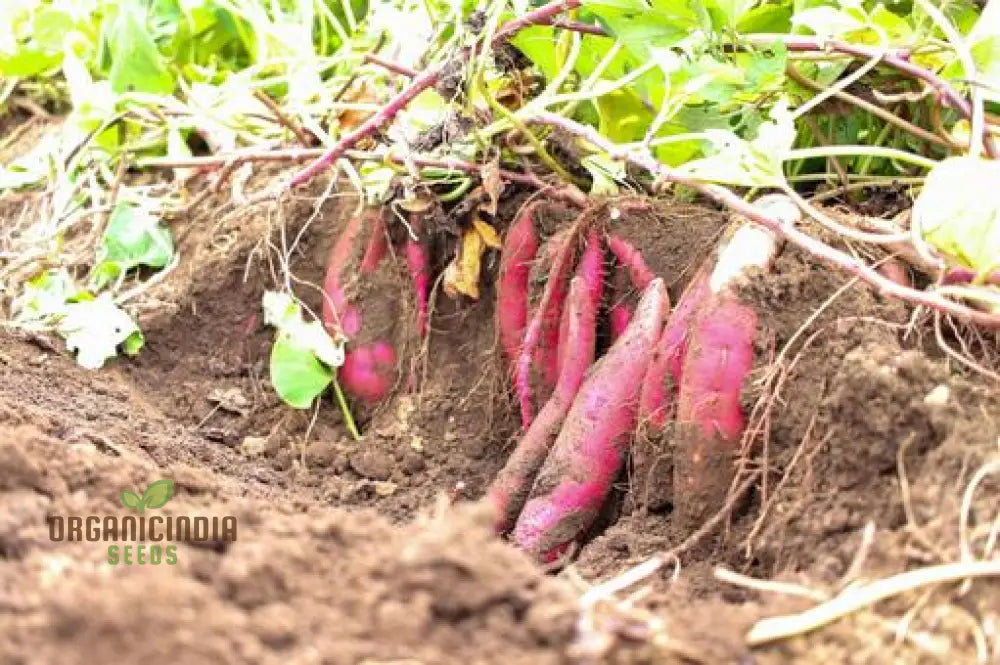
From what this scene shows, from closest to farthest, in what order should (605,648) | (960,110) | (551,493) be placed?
(605,648) → (960,110) → (551,493)

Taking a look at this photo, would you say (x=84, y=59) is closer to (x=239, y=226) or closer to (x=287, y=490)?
(x=239, y=226)

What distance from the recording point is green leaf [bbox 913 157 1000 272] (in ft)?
3.86

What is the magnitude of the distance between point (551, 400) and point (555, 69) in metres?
0.46

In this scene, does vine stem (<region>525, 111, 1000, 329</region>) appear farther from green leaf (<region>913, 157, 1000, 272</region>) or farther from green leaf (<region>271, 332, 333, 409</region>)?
green leaf (<region>271, 332, 333, 409</region>)

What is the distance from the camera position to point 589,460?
4.89ft

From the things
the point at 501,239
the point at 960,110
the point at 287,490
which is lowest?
the point at 287,490

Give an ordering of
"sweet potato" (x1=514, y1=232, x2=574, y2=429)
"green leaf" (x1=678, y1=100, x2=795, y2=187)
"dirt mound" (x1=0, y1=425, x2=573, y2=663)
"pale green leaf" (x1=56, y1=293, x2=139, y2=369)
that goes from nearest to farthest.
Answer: "dirt mound" (x1=0, y1=425, x2=573, y2=663) → "green leaf" (x1=678, y1=100, x2=795, y2=187) → "sweet potato" (x1=514, y1=232, x2=574, y2=429) → "pale green leaf" (x1=56, y1=293, x2=139, y2=369)

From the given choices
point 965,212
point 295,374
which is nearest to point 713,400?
point 965,212

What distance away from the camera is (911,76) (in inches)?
→ 57.5

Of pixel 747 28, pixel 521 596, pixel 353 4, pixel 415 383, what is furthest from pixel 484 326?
pixel 521 596

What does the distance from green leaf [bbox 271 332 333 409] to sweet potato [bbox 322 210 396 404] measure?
0.18 ft

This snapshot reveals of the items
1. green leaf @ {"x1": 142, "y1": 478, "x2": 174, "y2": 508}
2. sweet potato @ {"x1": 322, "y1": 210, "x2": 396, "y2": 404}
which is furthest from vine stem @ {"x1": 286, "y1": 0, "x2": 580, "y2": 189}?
green leaf @ {"x1": 142, "y1": 478, "x2": 174, "y2": 508}

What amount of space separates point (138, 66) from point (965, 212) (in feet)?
4.84

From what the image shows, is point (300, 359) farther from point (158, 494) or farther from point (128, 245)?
point (158, 494)
